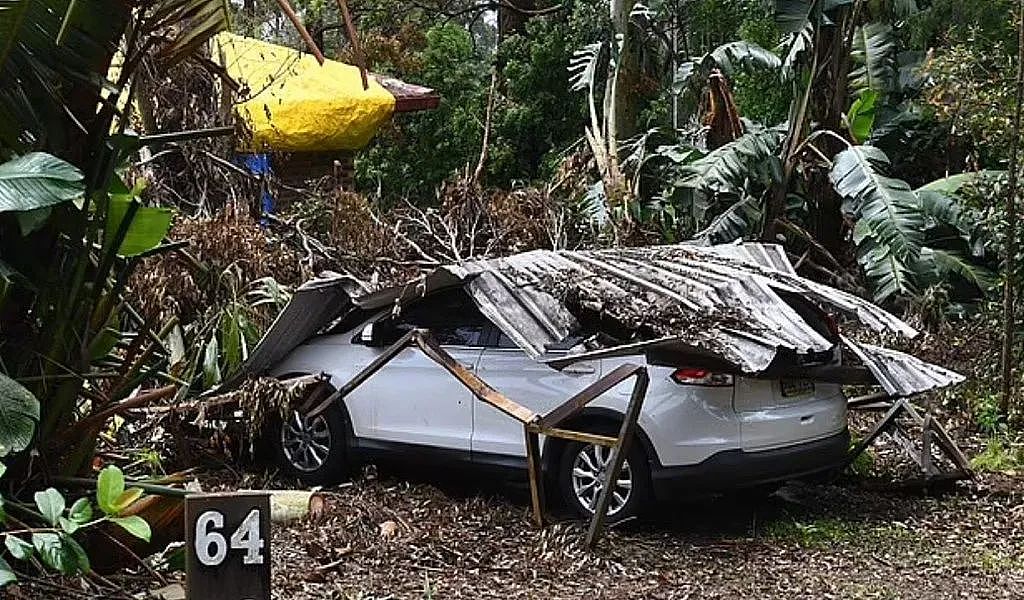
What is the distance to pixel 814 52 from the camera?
14242 millimetres

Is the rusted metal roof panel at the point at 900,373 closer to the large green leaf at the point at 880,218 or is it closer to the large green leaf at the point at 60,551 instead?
the large green leaf at the point at 880,218

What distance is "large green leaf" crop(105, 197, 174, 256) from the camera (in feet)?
17.3

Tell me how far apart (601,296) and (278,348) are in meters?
2.89

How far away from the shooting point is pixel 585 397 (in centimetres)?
818

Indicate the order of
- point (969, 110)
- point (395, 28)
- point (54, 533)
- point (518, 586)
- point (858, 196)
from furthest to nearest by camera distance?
point (395, 28)
point (858, 196)
point (969, 110)
point (518, 586)
point (54, 533)

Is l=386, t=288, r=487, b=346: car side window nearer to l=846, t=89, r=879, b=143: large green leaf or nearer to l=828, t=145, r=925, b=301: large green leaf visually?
l=828, t=145, r=925, b=301: large green leaf

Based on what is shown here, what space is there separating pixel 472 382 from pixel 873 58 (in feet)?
33.4

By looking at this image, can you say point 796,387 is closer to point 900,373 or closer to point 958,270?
point 900,373

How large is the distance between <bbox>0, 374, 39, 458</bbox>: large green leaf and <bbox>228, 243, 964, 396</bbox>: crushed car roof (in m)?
4.12

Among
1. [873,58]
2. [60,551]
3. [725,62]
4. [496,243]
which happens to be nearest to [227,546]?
[60,551]

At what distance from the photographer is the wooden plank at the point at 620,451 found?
A: 26.0ft

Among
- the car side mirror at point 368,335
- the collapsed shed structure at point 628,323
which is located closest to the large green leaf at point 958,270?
the collapsed shed structure at point 628,323

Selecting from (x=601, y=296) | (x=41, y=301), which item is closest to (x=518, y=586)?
(x=601, y=296)

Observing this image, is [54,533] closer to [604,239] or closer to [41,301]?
[41,301]
